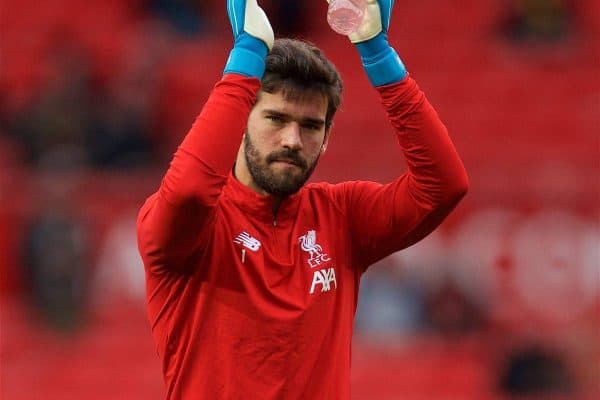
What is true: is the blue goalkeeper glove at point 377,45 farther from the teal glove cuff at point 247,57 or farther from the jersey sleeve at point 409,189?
the teal glove cuff at point 247,57

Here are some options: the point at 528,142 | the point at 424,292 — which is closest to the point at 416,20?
the point at 528,142

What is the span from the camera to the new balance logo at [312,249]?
2.81 metres

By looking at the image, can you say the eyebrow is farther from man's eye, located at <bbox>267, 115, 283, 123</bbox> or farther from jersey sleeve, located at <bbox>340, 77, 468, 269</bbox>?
jersey sleeve, located at <bbox>340, 77, 468, 269</bbox>

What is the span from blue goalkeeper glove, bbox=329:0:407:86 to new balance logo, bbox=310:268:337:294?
468 mm

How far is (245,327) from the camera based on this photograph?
2.67 meters

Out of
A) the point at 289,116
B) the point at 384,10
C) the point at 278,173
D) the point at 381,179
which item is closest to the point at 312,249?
the point at 278,173

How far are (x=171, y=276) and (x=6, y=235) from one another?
16.6 feet

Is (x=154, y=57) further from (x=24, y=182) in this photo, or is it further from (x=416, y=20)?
(x=416, y=20)

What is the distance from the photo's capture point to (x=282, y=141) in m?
2.73

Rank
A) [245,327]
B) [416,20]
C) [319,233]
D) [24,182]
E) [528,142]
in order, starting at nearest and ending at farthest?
1. [245,327]
2. [319,233]
3. [24,182]
4. [528,142]
5. [416,20]

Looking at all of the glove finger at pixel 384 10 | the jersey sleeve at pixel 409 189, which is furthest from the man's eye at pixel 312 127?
the glove finger at pixel 384 10

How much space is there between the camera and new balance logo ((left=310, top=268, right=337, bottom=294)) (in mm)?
2779

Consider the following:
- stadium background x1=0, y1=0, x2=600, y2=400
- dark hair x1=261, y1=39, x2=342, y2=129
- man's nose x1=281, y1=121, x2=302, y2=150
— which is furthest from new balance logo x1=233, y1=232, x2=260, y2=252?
stadium background x1=0, y1=0, x2=600, y2=400

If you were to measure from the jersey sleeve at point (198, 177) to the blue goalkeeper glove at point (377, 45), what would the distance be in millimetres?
312
